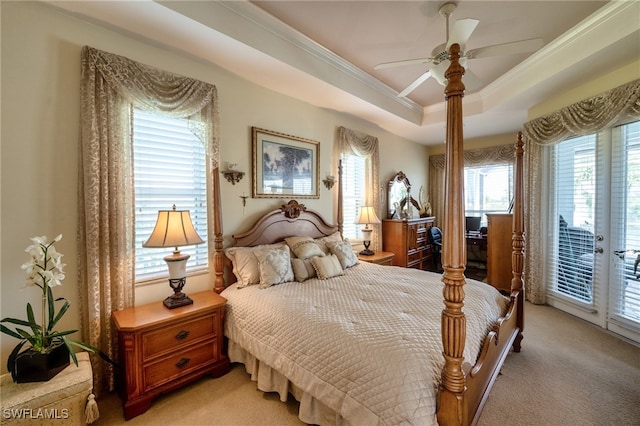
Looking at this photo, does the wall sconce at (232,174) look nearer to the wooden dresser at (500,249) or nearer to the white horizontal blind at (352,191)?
the white horizontal blind at (352,191)

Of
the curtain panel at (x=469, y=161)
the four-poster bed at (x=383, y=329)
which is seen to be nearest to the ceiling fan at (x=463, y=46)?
the four-poster bed at (x=383, y=329)

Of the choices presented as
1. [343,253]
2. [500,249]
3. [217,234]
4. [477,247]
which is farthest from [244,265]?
[477,247]

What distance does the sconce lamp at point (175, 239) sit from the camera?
2.01 meters

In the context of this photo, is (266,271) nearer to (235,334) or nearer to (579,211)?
(235,334)

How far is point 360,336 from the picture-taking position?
5.03 feet

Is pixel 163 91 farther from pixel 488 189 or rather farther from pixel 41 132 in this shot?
pixel 488 189

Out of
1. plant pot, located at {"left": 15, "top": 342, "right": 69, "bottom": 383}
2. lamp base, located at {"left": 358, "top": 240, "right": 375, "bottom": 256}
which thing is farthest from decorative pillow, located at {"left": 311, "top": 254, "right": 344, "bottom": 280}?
plant pot, located at {"left": 15, "top": 342, "right": 69, "bottom": 383}

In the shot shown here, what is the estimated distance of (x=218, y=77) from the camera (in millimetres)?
2695

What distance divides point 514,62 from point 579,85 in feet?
2.60

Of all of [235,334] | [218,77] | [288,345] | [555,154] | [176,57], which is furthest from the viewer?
[555,154]

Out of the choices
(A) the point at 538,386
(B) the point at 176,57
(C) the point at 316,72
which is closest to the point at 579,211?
(A) the point at 538,386

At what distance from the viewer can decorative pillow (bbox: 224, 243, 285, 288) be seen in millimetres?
2494

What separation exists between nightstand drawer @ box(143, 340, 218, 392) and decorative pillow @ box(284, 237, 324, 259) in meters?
1.14

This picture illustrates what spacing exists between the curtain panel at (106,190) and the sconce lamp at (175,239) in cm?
29
